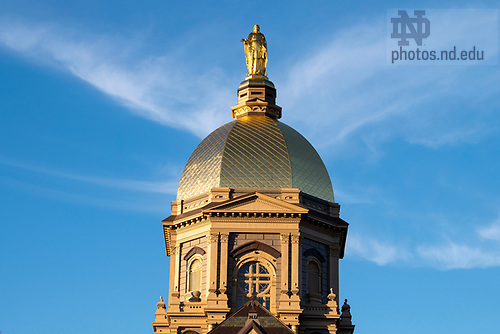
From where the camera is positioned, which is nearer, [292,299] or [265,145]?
[292,299]

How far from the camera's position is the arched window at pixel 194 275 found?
75.0m

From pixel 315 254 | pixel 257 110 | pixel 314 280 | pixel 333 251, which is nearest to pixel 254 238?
pixel 315 254

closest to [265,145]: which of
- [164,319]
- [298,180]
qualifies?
[298,180]

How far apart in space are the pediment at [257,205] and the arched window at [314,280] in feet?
13.0

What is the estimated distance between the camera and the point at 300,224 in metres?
74.8

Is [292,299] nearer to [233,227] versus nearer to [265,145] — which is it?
[233,227]

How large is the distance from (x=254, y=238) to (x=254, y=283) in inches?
116

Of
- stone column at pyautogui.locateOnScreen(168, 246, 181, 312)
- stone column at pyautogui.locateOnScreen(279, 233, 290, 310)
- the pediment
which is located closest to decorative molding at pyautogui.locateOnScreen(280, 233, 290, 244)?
stone column at pyautogui.locateOnScreen(279, 233, 290, 310)

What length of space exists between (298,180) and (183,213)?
26.8 ft

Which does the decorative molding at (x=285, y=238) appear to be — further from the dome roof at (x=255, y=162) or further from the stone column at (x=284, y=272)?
the dome roof at (x=255, y=162)

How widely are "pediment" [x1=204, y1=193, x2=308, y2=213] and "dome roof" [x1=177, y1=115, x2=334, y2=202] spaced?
216cm

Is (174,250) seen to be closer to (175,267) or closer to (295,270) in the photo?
(175,267)

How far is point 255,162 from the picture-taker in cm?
7788

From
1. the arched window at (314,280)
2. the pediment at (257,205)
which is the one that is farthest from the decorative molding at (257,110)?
the arched window at (314,280)
